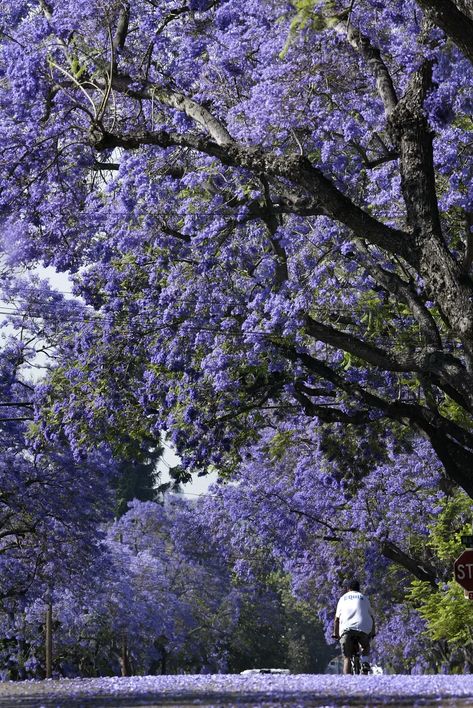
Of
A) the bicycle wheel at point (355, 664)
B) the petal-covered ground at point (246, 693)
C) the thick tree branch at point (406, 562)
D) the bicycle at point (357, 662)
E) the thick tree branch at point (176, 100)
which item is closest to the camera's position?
the petal-covered ground at point (246, 693)

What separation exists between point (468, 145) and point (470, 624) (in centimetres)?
1279

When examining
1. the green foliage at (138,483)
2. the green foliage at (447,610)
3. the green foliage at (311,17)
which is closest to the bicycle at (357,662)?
the green foliage at (311,17)

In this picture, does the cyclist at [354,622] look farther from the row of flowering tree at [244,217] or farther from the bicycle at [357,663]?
the row of flowering tree at [244,217]

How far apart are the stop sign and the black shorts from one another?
5.09 meters

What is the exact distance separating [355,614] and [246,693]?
184 inches

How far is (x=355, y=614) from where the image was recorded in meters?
15.5

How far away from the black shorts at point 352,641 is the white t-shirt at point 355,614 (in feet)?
0.19

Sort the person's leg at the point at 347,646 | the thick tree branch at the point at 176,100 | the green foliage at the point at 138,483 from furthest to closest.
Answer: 1. the green foliage at the point at 138,483
2. the person's leg at the point at 347,646
3. the thick tree branch at the point at 176,100

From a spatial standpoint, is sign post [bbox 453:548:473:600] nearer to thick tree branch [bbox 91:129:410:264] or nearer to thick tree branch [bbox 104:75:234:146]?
thick tree branch [bbox 104:75:234:146]

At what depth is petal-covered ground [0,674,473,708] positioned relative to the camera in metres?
9.62

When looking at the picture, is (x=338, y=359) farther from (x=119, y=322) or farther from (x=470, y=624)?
(x=470, y=624)

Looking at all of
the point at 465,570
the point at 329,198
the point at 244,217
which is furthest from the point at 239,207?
the point at 465,570

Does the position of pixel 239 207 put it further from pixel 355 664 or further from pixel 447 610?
pixel 447 610

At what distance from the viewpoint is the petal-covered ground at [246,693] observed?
9.62 meters
